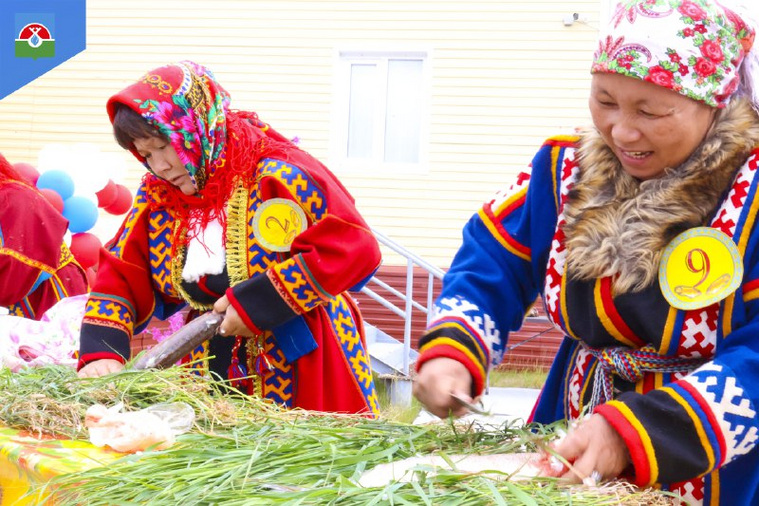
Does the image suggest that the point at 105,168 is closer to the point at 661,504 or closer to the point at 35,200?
the point at 35,200

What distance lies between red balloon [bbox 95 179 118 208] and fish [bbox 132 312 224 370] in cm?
466

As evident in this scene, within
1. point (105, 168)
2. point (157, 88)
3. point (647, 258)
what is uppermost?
point (157, 88)

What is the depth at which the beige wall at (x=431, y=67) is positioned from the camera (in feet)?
33.0

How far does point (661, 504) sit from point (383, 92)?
9.27 metres

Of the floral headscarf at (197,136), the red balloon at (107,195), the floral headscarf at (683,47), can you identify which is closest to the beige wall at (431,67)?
the red balloon at (107,195)

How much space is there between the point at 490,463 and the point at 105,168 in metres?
6.27

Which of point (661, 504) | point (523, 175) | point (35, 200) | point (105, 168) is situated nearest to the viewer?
point (661, 504)

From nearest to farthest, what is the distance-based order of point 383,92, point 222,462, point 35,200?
point 222,462
point 35,200
point 383,92

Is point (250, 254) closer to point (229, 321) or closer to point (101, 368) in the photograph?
point (229, 321)

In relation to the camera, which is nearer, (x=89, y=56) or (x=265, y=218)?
(x=265, y=218)

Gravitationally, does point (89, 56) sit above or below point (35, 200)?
above

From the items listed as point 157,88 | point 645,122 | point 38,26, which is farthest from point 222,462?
point 38,26

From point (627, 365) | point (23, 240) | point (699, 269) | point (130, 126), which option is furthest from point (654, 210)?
point (23, 240)

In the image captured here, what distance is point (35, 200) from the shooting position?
15.1ft
